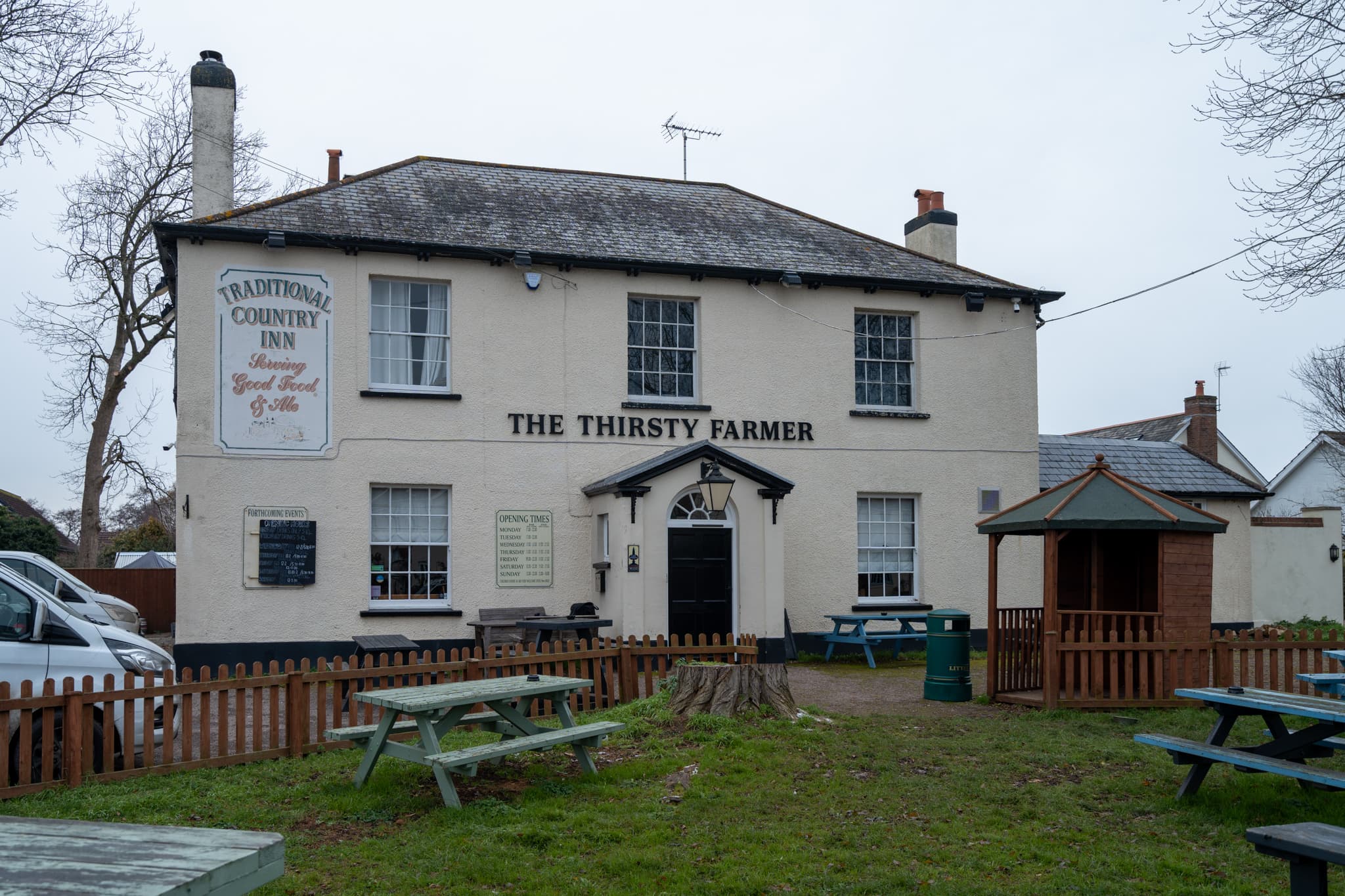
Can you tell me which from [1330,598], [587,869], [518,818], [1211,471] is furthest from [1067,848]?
[1330,598]

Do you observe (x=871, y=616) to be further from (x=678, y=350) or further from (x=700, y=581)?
(x=678, y=350)

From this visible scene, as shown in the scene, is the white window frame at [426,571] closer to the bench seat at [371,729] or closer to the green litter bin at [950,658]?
the green litter bin at [950,658]

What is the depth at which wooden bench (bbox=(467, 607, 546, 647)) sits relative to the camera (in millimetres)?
15102

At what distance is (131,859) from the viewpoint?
144 inches

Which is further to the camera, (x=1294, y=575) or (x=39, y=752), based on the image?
(x=1294, y=575)

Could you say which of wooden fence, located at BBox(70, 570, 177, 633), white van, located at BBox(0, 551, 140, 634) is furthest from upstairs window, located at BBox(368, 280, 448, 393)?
wooden fence, located at BBox(70, 570, 177, 633)

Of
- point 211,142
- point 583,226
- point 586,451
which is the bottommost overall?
point 586,451

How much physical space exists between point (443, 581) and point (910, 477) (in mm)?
7915

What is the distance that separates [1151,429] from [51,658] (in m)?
30.4

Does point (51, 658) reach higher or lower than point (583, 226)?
lower

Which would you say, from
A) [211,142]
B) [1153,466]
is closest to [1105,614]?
[1153,466]

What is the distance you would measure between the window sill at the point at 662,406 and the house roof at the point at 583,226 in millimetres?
2131

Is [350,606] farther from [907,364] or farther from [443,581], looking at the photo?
[907,364]

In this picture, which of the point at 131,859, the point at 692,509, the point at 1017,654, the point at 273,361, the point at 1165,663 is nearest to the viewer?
the point at 131,859
